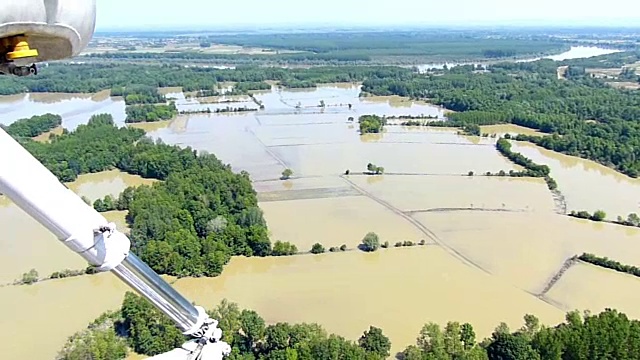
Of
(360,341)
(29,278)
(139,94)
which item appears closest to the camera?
(360,341)

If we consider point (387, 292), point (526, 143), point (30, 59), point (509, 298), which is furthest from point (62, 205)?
point (526, 143)

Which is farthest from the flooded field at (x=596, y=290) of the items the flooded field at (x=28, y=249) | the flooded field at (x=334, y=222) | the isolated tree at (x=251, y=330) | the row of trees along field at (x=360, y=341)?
the flooded field at (x=28, y=249)

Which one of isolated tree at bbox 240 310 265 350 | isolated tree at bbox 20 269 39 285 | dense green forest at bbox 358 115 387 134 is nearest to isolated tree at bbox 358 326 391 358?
isolated tree at bbox 240 310 265 350

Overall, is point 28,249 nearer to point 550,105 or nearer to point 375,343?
point 375,343

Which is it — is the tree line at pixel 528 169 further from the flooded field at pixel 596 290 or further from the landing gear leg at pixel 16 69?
the landing gear leg at pixel 16 69

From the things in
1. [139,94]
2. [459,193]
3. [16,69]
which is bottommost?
[459,193]

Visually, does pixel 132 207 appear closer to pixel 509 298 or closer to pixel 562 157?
pixel 509 298

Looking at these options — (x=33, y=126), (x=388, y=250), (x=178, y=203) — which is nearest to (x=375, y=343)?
(x=388, y=250)

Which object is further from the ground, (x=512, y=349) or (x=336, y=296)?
(x=512, y=349)
